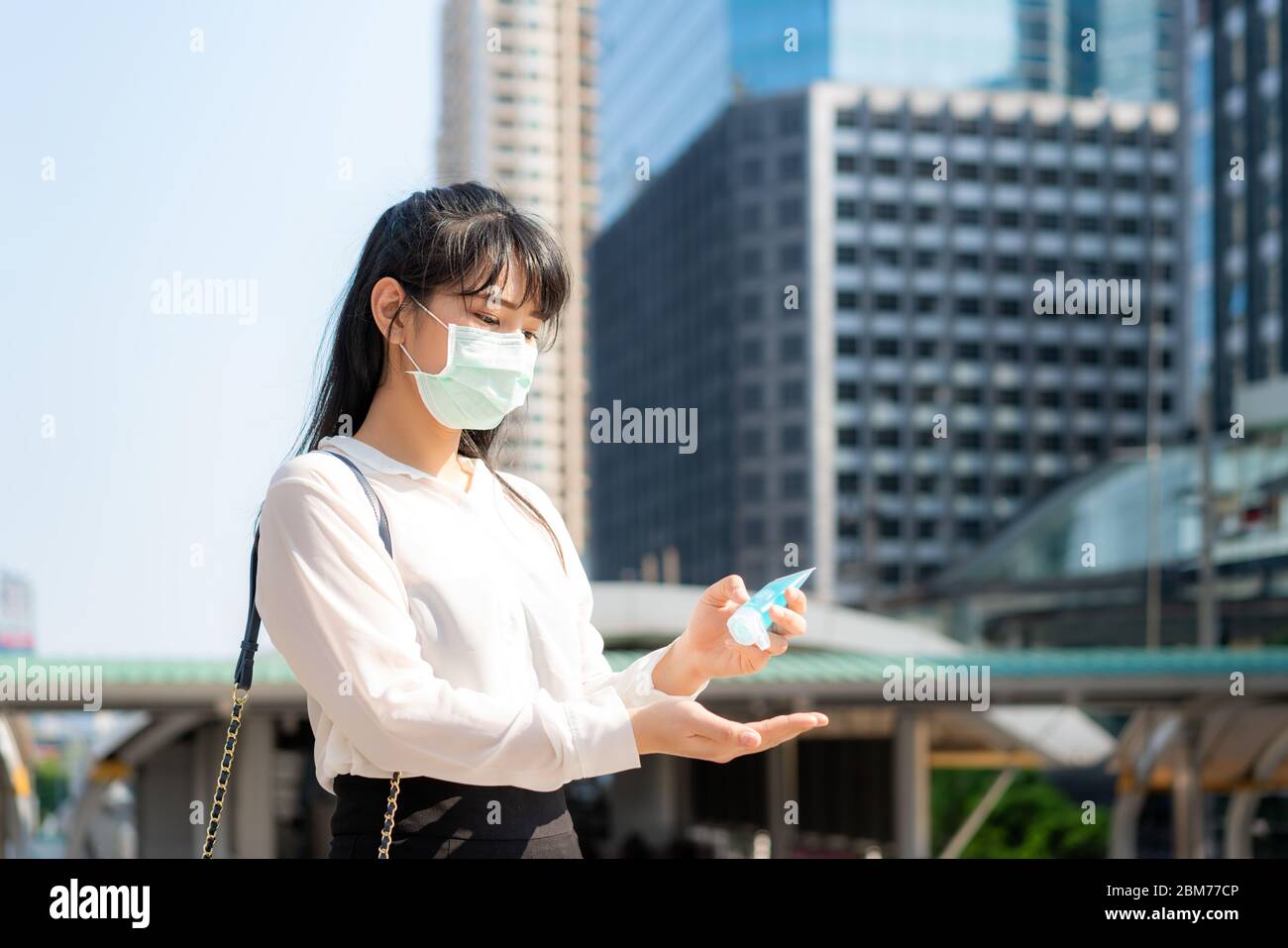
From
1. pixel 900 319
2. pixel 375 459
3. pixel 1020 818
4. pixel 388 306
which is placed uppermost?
pixel 900 319

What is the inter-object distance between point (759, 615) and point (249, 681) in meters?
0.74

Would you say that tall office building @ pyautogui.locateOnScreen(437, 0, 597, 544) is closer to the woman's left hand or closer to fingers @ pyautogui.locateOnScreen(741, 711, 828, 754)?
the woman's left hand

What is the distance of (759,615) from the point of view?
7.44 ft

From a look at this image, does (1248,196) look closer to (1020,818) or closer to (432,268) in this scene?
(1020,818)

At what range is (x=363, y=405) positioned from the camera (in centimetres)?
268

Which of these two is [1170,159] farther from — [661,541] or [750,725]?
[750,725]

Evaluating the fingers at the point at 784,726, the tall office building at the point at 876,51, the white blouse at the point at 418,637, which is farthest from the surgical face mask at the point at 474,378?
the tall office building at the point at 876,51

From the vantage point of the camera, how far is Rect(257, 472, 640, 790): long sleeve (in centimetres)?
222

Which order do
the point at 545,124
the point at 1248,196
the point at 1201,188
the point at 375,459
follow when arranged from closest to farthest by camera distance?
the point at 375,459 < the point at 1248,196 < the point at 1201,188 < the point at 545,124

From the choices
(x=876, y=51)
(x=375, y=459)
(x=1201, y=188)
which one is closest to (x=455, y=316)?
(x=375, y=459)

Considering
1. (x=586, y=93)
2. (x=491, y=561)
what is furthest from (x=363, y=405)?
(x=586, y=93)

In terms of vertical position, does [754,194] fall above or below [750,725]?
above

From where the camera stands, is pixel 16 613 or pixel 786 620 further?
pixel 16 613
